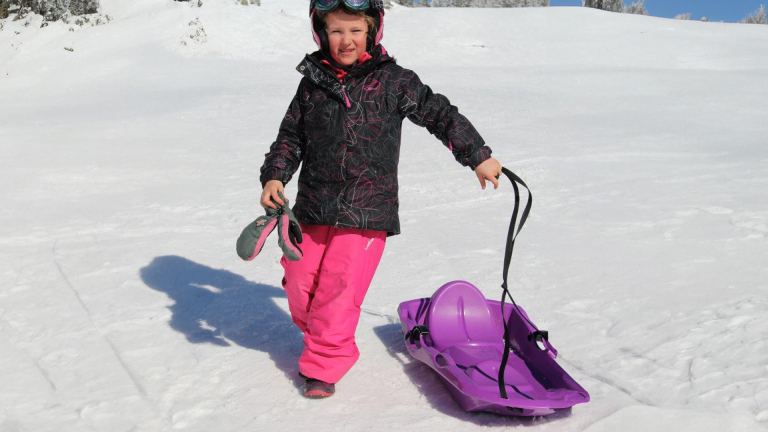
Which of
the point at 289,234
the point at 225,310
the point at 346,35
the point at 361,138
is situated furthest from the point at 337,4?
the point at 225,310

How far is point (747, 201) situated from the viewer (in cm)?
486

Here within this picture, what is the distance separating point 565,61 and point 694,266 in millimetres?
9103

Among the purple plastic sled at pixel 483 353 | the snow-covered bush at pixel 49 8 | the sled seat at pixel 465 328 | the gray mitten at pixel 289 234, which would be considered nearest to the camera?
the purple plastic sled at pixel 483 353

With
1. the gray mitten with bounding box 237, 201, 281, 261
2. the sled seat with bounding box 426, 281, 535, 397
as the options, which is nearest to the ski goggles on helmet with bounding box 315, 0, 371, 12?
the gray mitten with bounding box 237, 201, 281, 261

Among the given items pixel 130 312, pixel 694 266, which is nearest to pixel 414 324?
pixel 130 312

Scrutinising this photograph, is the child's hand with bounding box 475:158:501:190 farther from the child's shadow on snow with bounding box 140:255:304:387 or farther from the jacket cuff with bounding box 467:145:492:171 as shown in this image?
the child's shadow on snow with bounding box 140:255:304:387

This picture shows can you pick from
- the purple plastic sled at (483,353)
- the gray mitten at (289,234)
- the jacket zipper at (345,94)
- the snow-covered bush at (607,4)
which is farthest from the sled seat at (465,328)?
the snow-covered bush at (607,4)

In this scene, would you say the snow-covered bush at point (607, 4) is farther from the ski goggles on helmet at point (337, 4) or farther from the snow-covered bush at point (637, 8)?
the ski goggles on helmet at point (337, 4)

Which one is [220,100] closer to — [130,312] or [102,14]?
[130,312]

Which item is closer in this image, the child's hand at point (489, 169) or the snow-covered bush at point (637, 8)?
the child's hand at point (489, 169)

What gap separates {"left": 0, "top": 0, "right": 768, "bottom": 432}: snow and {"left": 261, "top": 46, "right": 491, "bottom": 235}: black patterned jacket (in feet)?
2.25

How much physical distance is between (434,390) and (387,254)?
65.8 inches

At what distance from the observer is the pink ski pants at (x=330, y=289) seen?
8.97 feet

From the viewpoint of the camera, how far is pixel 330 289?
9.11 feet
